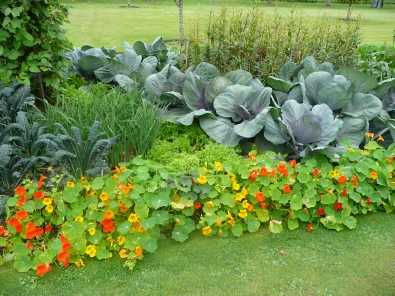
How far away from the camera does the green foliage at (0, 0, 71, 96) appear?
9.22 feet

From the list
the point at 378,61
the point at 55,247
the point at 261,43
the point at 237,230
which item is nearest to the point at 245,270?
the point at 237,230

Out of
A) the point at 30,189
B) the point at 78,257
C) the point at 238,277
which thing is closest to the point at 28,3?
the point at 30,189

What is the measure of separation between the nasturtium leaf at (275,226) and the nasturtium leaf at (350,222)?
44 centimetres

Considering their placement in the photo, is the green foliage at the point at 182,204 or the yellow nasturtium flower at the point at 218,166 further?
the yellow nasturtium flower at the point at 218,166

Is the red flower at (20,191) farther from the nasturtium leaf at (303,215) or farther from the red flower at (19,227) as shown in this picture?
the nasturtium leaf at (303,215)

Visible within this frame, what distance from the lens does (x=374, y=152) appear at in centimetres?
276

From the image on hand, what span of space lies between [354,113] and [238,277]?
179 centimetres

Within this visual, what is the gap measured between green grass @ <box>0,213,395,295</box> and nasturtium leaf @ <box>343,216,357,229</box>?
5cm

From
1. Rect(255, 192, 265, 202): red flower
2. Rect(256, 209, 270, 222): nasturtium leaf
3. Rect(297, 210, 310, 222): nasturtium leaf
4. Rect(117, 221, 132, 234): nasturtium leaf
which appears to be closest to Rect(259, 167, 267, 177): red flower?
Rect(255, 192, 265, 202): red flower

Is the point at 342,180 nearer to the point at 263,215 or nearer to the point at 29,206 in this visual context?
the point at 263,215

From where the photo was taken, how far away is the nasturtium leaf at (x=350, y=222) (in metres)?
2.52

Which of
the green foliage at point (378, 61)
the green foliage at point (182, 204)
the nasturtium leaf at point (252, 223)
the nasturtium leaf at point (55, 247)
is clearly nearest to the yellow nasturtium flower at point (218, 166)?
the green foliage at point (182, 204)

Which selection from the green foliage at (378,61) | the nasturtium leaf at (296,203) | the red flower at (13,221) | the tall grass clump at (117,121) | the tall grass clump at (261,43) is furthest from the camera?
the green foliage at (378,61)

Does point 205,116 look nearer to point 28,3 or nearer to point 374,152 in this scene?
point 374,152
